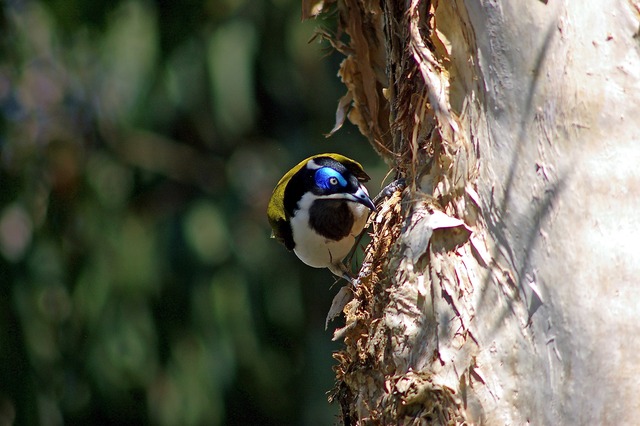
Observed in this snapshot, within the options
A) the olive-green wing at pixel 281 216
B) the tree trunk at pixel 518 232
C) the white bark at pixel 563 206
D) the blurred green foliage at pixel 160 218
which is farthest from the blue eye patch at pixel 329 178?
the blurred green foliage at pixel 160 218

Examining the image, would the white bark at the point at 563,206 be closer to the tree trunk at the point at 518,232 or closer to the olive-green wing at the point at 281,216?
the tree trunk at the point at 518,232

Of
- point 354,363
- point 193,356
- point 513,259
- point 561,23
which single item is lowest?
point 193,356

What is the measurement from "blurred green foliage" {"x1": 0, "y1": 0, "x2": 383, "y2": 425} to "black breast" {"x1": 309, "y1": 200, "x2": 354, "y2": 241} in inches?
130

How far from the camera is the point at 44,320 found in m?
7.61

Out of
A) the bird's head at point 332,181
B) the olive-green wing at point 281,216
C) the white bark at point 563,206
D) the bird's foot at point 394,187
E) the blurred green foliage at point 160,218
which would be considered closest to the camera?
the white bark at point 563,206

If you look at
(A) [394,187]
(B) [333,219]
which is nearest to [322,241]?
(B) [333,219]

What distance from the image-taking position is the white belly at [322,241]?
4191 millimetres

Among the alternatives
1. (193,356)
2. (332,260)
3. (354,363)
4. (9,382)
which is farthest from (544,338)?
(9,382)

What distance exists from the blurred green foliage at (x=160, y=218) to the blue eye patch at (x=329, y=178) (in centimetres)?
335

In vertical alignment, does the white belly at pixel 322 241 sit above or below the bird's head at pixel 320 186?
below

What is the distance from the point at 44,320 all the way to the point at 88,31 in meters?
2.30

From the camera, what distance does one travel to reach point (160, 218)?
7688 millimetres

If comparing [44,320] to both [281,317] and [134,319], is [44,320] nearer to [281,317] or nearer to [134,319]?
[134,319]

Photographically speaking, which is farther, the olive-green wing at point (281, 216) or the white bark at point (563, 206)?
the olive-green wing at point (281, 216)
